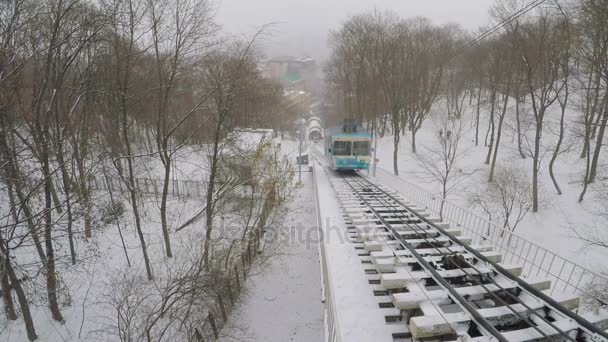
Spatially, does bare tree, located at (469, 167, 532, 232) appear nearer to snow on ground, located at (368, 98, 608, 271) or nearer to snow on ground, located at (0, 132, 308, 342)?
snow on ground, located at (368, 98, 608, 271)

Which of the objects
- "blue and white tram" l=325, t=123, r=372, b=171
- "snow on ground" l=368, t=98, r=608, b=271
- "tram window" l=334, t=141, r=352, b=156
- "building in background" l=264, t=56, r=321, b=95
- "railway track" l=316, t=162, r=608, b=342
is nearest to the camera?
"railway track" l=316, t=162, r=608, b=342

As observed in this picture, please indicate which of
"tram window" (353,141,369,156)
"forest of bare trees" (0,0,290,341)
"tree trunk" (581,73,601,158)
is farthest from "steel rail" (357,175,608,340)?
"tree trunk" (581,73,601,158)

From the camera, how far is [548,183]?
1576 cm

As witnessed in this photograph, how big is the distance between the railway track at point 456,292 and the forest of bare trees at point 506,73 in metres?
8.41

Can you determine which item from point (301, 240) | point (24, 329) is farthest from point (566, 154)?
point (24, 329)

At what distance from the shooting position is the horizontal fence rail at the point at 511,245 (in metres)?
6.01

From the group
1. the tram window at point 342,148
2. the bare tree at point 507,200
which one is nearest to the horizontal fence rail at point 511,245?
the bare tree at point 507,200

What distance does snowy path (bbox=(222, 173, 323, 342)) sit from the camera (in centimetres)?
874

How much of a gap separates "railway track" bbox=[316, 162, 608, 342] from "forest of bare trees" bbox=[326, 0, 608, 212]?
841 centimetres

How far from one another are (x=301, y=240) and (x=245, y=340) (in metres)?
5.20

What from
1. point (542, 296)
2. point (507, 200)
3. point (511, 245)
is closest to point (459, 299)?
point (542, 296)

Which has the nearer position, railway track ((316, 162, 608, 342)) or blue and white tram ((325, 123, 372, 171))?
railway track ((316, 162, 608, 342))

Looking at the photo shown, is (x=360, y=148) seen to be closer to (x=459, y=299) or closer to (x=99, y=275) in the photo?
(x=459, y=299)

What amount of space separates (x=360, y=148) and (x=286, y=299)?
9663mm
